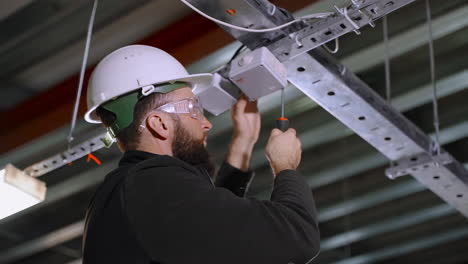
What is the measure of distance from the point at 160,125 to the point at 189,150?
12 cm

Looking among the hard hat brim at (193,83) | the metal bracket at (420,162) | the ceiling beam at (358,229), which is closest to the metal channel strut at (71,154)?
the hard hat brim at (193,83)

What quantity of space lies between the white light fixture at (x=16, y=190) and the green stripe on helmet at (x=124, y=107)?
1121mm

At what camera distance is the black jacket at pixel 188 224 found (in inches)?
81.9

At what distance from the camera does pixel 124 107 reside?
2.58 m

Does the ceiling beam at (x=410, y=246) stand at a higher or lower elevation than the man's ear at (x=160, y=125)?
higher

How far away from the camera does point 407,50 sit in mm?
4035

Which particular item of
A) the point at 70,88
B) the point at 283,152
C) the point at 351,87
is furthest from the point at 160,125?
the point at 70,88

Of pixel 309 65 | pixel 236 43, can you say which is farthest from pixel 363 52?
pixel 309 65

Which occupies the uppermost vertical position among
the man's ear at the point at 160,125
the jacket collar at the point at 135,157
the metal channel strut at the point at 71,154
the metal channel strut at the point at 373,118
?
the metal channel strut at the point at 373,118

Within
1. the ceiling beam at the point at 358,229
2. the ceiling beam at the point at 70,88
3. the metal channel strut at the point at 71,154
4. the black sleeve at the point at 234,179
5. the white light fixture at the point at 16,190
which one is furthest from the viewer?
the ceiling beam at the point at 358,229

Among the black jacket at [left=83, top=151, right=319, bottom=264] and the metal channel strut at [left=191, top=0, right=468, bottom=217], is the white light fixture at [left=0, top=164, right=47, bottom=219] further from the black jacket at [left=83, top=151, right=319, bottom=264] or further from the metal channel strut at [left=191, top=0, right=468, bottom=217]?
the black jacket at [left=83, top=151, right=319, bottom=264]

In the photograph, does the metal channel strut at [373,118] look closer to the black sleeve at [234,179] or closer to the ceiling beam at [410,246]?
the black sleeve at [234,179]

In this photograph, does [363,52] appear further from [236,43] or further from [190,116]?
[190,116]

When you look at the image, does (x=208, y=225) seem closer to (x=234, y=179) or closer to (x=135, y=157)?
(x=135, y=157)
